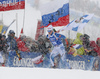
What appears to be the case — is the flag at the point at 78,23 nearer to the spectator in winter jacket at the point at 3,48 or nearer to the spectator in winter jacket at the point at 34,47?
the spectator in winter jacket at the point at 34,47

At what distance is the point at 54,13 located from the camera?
6.59 m

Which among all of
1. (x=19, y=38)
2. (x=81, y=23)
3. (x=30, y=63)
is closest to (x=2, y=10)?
(x=19, y=38)

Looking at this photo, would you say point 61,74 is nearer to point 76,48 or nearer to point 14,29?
point 76,48

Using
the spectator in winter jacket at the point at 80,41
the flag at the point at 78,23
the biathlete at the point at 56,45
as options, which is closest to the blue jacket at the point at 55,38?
the biathlete at the point at 56,45

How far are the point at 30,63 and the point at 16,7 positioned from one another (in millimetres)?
1852

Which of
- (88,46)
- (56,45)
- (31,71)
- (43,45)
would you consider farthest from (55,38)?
(31,71)

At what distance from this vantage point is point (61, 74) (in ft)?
18.8

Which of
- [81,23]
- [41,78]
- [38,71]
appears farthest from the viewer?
[81,23]

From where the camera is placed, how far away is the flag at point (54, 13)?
652 centimetres

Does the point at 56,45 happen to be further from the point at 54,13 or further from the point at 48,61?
the point at 54,13

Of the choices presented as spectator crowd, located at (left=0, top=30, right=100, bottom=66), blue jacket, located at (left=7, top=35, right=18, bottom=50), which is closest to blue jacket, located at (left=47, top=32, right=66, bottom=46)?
spectator crowd, located at (left=0, top=30, right=100, bottom=66)

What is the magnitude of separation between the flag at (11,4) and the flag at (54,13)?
68 centimetres

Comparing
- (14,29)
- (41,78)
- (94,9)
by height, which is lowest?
(41,78)

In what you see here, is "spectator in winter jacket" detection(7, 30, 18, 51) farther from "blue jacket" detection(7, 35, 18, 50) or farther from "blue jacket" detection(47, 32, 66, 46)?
"blue jacket" detection(47, 32, 66, 46)
